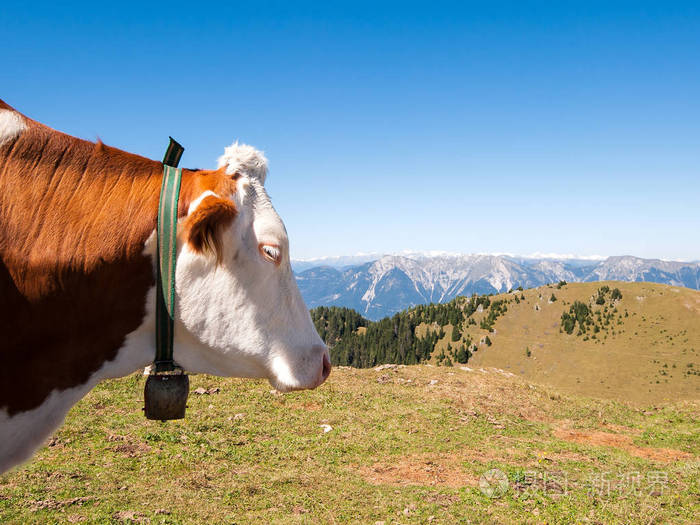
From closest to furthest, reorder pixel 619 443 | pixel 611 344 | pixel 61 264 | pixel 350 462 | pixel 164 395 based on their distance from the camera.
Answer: pixel 61 264
pixel 164 395
pixel 350 462
pixel 619 443
pixel 611 344

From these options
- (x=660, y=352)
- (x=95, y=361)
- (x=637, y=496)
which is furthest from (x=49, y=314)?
(x=660, y=352)

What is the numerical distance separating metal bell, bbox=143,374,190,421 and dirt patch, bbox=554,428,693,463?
46.8 ft

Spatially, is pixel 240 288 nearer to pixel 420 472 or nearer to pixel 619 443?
pixel 420 472

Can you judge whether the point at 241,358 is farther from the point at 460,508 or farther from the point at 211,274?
the point at 460,508

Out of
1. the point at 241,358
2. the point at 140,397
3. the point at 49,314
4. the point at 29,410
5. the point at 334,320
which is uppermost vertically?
the point at 49,314

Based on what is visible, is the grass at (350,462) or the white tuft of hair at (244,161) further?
the grass at (350,462)

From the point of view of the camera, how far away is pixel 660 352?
8819 centimetres

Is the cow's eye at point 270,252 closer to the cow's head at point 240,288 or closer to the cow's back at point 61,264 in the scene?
the cow's head at point 240,288

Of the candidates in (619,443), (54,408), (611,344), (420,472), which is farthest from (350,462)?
(611,344)

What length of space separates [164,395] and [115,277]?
0.53m

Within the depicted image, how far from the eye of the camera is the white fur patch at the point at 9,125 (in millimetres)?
1573

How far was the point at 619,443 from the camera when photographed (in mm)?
13273

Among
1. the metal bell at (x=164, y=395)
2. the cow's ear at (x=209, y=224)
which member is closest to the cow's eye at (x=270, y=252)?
the cow's ear at (x=209, y=224)

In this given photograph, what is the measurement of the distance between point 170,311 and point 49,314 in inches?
15.3
